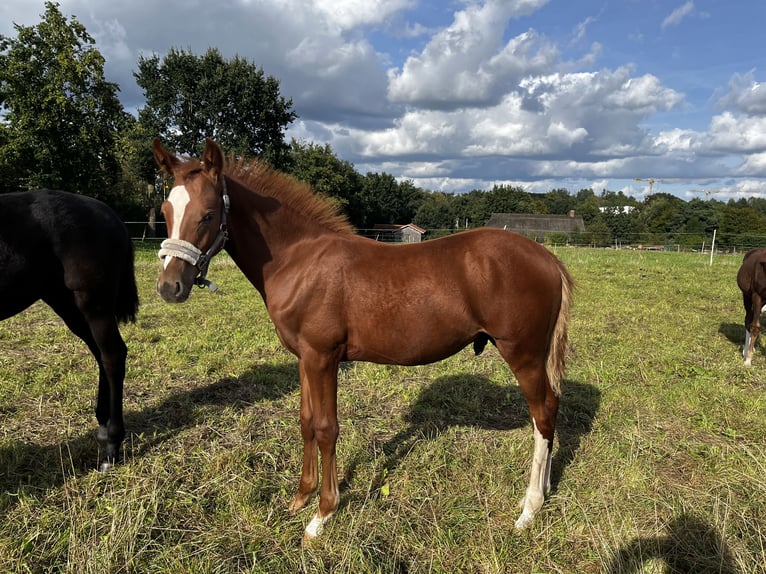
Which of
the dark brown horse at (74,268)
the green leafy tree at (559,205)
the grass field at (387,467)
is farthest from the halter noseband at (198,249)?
the green leafy tree at (559,205)

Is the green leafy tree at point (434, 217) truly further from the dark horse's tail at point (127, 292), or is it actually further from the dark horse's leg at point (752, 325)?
the dark horse's tail at point (127, 292)

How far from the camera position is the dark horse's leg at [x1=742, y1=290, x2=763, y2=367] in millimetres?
5973

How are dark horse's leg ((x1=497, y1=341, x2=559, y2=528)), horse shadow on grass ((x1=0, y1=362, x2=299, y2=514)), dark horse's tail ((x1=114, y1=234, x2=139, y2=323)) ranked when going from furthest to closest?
dark horse's tail ((x1=114, y1=234, x2=139, y2=323)) < horse shadow on grass ((x1=0, y1=362, x2=299, y2=514)) < dark horse's leg ((x1=497, y1=341, x2=559, y2=528))

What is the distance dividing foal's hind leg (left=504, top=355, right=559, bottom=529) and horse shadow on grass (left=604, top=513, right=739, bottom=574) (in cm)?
54

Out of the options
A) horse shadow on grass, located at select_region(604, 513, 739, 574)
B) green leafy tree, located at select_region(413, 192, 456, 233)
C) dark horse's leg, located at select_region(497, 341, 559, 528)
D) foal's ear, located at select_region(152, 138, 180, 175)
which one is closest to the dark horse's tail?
foal's ear, located at select_region(152, 138, 180, 175)

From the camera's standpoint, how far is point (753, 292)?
256 inches

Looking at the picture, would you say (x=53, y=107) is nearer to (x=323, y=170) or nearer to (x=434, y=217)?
(x=323, y=170)

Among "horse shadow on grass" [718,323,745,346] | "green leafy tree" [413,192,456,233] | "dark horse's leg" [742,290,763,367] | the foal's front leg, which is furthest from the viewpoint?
"green leafy tree" [413,192,456,233]

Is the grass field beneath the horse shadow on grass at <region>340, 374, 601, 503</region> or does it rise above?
above

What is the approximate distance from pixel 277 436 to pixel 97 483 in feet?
4.24

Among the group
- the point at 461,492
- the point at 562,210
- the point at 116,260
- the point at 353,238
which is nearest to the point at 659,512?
the point at 461,492

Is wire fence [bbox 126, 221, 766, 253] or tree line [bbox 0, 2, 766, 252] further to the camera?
wire fence [bbox 126, 221, 766, 253]

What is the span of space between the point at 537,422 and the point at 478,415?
1.40 m

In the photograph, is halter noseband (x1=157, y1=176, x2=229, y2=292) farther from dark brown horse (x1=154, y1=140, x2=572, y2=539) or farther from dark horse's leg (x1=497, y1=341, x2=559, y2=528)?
dark horse's leg (x1=497, y1=341, x2=559, y2=528)
